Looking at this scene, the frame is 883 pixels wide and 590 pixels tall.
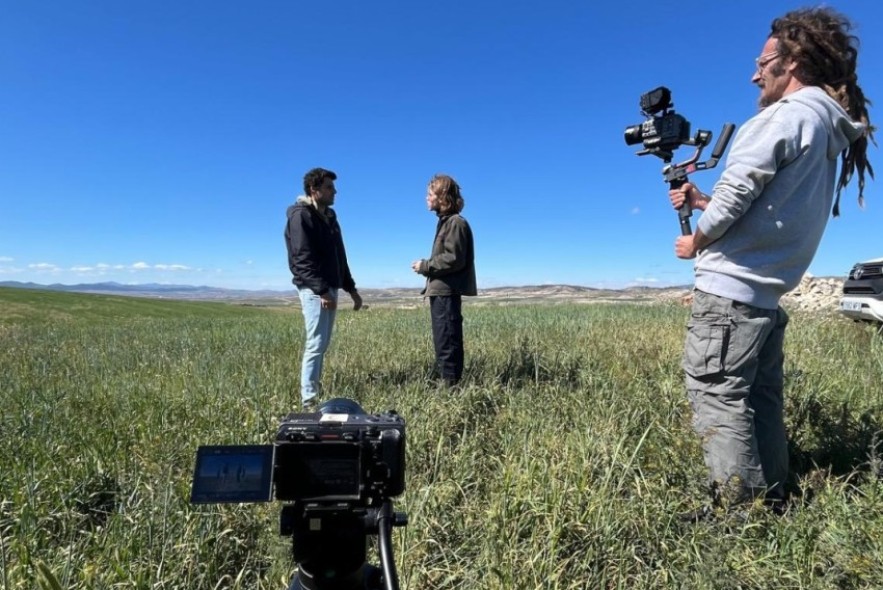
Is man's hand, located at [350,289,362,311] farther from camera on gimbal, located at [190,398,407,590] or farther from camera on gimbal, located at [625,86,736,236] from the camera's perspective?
camera on gimbal, located at [190,398,407,590]

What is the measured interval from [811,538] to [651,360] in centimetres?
315

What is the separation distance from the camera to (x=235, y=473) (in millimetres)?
922

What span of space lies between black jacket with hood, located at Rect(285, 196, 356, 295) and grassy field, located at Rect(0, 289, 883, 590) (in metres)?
0.97

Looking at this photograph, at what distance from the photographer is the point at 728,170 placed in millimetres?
1995

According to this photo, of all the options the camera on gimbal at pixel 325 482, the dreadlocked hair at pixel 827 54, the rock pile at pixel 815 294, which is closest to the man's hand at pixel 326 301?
the camera on gimbal at pixel 325 482

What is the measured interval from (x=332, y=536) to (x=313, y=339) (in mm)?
3194

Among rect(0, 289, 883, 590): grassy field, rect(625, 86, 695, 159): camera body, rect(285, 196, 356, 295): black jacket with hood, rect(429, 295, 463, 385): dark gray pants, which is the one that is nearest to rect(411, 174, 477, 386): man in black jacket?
rect(429, 295, 463, 385): dark gray pants

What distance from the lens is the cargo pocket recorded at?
2066 mm

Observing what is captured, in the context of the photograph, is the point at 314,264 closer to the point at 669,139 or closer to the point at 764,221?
the point at 669,139

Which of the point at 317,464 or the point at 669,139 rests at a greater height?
the point at 669,139

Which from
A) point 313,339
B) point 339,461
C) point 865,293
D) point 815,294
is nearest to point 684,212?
point 339,461

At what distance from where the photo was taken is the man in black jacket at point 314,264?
4.03 meters

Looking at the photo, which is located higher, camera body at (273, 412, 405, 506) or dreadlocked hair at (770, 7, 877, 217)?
dreadlocked hair at (770, 7, 877, 217)

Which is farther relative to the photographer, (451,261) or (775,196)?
(451,261)
